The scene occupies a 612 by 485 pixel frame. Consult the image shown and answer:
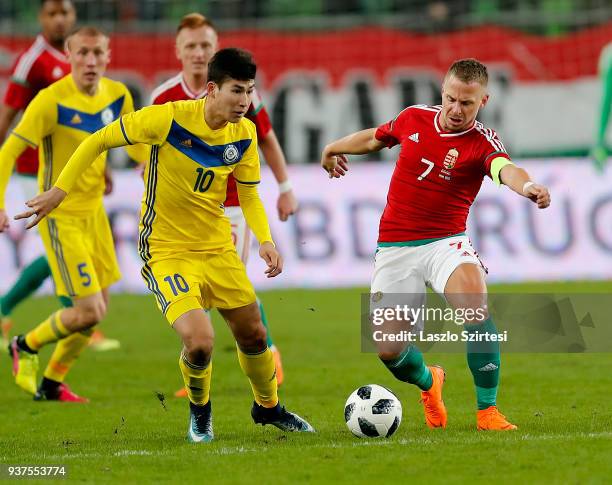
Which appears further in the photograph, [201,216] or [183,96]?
[183,96]

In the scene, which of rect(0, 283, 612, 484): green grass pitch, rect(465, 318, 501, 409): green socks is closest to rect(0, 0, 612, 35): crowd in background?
rect(0, 283, 612, 484): green grass pitch

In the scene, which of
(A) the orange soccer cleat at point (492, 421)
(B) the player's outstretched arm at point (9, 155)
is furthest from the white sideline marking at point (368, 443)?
(B) the player's outstretched arm at point (9, 155)

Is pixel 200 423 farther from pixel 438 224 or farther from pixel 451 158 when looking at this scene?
pixel 451 158

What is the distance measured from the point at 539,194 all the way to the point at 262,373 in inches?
77.6

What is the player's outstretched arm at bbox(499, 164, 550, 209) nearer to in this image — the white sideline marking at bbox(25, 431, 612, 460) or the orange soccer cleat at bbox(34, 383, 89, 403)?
the white sideline marking at bbox(25, 431, 612, 460)

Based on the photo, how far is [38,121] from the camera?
8.51 m

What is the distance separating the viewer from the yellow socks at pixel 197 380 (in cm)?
670

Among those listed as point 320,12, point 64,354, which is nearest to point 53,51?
point 64,354

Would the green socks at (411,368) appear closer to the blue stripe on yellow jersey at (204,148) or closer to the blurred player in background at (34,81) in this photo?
the blue stripe on yellow jersey at (204,148)

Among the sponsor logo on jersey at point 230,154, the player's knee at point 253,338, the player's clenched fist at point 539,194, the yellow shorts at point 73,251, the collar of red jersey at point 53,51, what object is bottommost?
the player's knee at point 253,338

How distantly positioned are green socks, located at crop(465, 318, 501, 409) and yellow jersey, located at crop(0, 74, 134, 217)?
128 inches

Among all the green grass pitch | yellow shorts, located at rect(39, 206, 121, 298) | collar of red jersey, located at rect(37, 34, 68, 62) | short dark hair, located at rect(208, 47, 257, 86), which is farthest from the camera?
collar of red jersey, located at rect(37, 34, 68, 62)

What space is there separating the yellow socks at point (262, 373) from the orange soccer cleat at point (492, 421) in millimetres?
1179

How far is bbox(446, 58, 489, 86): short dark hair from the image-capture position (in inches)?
265
